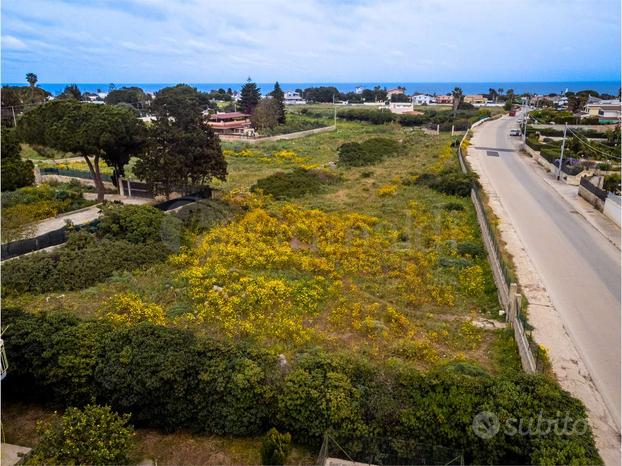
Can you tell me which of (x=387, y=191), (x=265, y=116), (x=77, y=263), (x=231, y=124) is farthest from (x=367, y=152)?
(x=231, y=124)

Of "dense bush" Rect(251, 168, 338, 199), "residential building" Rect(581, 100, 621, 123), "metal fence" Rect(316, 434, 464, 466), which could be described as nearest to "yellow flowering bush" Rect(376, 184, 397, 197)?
"dense bush" Rect(251, 168, 338, 199)

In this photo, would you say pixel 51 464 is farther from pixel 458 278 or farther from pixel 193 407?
pixel 458 278

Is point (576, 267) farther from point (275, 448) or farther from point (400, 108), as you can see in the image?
point (400, 108)

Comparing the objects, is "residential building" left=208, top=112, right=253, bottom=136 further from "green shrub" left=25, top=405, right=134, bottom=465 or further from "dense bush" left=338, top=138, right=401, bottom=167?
"green shrub" left=25, top=405, right=134, bottom=465

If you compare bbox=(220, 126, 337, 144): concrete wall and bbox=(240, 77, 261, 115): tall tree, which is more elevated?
bbox=(240, 77, 261, 115): tall tree

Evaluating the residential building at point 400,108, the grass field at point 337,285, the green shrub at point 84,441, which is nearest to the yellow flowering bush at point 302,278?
the grass field at point 337,285

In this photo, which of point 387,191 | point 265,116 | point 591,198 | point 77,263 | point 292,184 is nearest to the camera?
point 77,263
